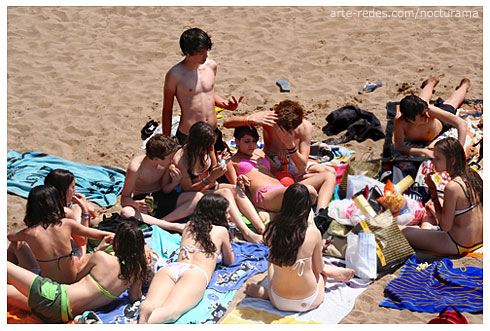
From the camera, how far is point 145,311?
5371 mm

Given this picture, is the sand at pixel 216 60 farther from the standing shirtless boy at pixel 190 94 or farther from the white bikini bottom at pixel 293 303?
the white bikini bottom at pixel 293 303

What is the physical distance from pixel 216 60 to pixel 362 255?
602 centimetres

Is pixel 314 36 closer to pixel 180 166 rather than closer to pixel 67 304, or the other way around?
pixel 180 166

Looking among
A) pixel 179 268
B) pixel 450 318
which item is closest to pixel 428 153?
pixel 450 318

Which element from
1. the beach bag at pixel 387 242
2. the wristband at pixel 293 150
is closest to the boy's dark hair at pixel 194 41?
the wristband at pixel 293 150

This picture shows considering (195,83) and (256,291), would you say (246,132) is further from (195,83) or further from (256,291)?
(256,291)

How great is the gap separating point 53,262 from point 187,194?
76.0 inches

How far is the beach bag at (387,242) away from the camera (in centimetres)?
635

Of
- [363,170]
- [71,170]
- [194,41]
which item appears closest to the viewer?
[194,41]

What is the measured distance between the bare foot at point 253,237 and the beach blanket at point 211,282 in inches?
2.4

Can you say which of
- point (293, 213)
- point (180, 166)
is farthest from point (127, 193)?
point (293, 213)

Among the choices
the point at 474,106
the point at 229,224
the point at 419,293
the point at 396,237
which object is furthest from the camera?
the point at 474,106

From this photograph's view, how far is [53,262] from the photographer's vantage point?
5.79m

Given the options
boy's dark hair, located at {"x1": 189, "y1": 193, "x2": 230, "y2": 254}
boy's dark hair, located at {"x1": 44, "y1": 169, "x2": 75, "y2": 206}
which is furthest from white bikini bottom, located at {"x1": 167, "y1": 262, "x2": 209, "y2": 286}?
boy's dark hair, located at {"x1": 44, "y1": 169, "x2": 75, "y2": 206}
